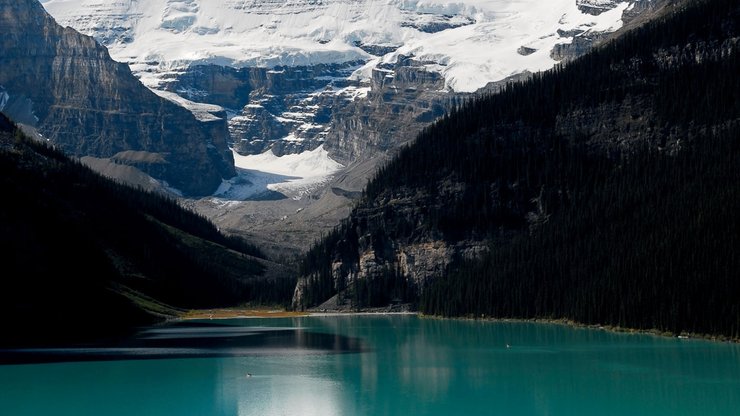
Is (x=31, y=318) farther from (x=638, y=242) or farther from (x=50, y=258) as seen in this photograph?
(x=638, y=242)

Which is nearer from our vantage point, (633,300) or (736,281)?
(736,281)

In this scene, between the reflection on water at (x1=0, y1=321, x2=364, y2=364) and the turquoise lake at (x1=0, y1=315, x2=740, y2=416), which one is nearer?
the turquoise lake at (x1=0, y1=315, x2=740, y2=416)

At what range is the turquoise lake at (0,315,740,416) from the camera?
102 m

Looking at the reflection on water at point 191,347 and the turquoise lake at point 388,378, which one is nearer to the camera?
the turquoise lake at point 388,378

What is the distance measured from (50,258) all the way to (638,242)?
86.3 meters

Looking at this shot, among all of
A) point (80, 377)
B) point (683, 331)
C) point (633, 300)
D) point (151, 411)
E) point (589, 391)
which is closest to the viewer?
point (151, 411)

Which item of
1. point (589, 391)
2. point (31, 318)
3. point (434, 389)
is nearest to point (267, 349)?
point (31, 318)

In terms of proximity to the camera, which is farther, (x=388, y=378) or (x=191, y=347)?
(x=191, y=347)

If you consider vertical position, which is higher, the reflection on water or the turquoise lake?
the reflection on water

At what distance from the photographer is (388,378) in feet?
399

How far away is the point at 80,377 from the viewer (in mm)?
123000

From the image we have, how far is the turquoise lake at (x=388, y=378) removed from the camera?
335 feet

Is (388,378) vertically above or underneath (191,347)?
underneath

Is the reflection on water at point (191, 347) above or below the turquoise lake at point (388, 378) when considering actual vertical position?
above
